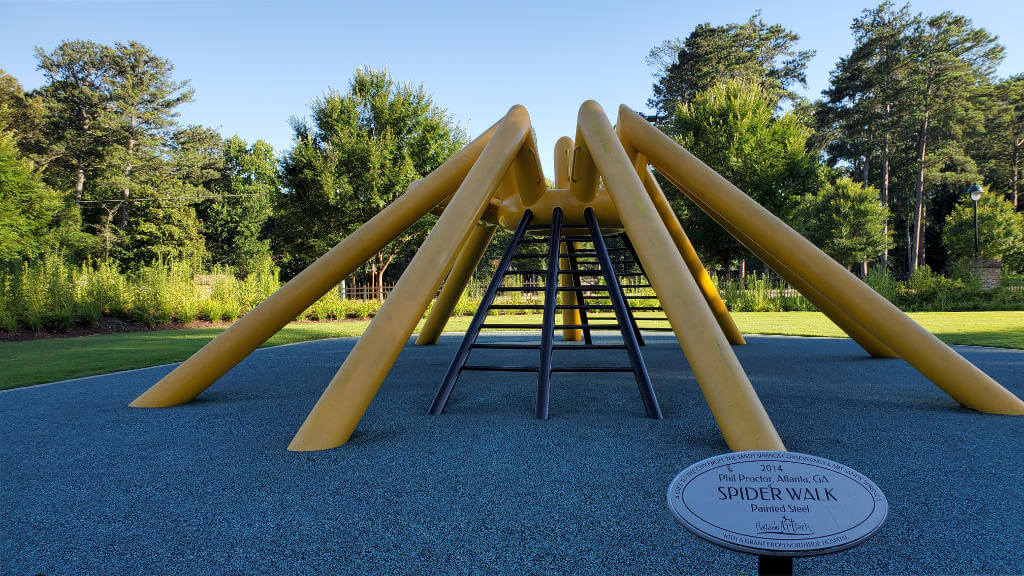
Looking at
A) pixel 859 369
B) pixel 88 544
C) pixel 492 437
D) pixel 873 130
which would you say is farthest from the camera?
pixel 873 130

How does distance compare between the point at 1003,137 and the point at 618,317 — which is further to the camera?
the point at 1003,137

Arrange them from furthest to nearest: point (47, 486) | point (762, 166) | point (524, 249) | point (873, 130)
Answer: point (873, 130) < point (524, 249) < point (762, 166) < point (47, 486)

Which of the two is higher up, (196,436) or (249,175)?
(249,175)

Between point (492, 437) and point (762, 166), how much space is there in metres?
27.4

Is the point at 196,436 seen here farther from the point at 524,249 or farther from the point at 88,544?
the point at 524,249

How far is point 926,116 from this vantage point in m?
34.8

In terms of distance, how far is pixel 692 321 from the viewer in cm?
372

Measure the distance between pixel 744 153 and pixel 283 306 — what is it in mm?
27411

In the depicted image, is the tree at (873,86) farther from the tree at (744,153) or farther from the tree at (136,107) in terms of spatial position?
the tree at (136,107)

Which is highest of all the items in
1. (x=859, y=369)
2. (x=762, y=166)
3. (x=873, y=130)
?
(x=873, y=130)

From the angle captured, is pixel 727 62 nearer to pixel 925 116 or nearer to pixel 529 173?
pixel 925 116

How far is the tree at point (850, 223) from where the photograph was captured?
28.1 m

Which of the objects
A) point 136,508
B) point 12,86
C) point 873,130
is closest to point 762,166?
point 873,130

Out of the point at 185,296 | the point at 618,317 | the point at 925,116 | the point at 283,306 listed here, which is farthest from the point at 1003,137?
the point at 185,296
